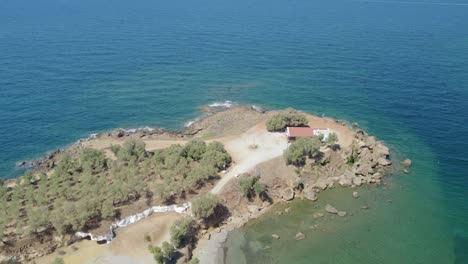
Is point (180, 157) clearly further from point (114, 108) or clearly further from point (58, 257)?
point (114, 108)

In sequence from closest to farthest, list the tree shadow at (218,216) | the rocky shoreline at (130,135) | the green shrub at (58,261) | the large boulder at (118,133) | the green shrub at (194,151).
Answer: the green shrub at (58,261) → the tree shadow at (218,216) → the green shrub at (194,151) → the rocky shoreline at (130,135) → the large boulder at (118,133)

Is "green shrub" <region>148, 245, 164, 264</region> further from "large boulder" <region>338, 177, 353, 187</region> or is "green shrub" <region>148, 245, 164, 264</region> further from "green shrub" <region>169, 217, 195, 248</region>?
"large boulder" <region>338, 177, 353, 187</region>

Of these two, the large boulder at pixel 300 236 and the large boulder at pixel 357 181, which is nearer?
the large boulder at pixel 300 236

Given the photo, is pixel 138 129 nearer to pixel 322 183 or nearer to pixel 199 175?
pixel 199 175

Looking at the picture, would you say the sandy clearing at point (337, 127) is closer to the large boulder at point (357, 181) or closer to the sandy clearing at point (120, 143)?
the large boulder at point (357, 181)

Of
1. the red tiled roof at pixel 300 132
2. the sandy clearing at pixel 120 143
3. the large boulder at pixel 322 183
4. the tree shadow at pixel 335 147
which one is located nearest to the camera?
the large boulder at pixel 322 183

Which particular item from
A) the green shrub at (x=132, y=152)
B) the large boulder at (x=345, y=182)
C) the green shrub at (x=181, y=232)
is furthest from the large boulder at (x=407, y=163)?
the green shrub at (x=132, y=152)

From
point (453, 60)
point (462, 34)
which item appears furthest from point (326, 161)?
point (462, 34)

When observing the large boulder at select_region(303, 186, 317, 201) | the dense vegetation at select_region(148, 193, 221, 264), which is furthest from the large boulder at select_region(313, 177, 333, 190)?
the dense vegetation at select_region(148, 193, 221, 264)

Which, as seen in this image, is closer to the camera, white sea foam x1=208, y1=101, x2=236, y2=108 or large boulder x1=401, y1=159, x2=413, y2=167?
large boulder x1=401, y1=159, x2=413, y2=167
